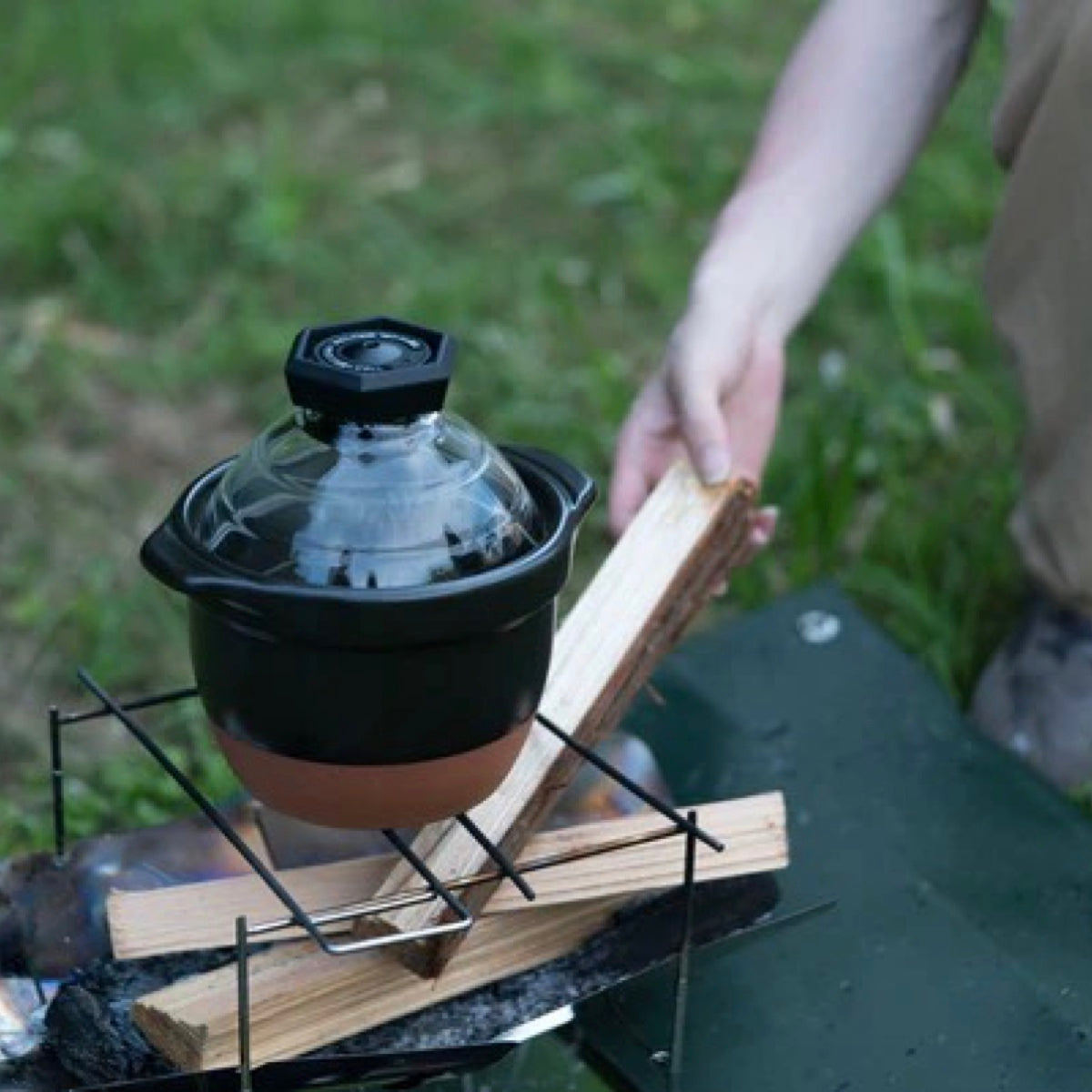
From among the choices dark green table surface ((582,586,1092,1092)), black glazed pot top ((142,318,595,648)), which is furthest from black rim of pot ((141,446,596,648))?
dark green table surface ((582,586,1092,1092))

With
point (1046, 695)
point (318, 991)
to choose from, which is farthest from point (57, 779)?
point (1046, 695)

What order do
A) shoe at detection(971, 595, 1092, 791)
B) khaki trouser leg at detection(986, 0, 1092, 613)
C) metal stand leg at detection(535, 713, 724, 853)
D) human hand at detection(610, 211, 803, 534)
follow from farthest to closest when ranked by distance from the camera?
shoe at detection(971, 595, 1092, 791) < khaki trouser leg at detection(986, 0, 1092, 613) < human hand at detection(610, 211, 803, 534) < metal stand leg at detection(535, 713, 724, 853)

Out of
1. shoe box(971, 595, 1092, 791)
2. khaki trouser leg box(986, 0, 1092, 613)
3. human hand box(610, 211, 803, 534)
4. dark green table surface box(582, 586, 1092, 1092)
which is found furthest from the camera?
shoe box(971, 595, 1092, 791)

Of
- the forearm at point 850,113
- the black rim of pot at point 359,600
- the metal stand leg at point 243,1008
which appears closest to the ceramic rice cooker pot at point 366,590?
the black rim of pot at point 359,600

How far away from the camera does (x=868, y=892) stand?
181 centimetres

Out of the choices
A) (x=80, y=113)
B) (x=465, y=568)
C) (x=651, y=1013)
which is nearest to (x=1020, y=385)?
(x=651, y=1013)

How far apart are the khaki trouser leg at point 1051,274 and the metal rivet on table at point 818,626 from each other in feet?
0.72

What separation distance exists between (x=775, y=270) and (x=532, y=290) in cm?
132

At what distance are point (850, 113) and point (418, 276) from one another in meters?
1.29

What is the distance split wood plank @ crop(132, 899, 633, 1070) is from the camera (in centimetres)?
146

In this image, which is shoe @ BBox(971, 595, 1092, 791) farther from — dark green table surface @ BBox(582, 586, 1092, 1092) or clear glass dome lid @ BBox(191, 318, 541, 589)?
clear glass dome lid @ BBox(191, 318, 541, 589)

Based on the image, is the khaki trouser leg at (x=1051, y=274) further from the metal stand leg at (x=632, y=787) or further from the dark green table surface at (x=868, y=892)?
the metal stand leg at (x=632, y=787)

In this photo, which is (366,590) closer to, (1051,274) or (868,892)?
(868,892)

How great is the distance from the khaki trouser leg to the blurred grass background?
290mm
